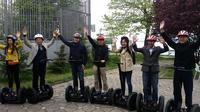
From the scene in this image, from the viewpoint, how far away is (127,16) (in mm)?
43219

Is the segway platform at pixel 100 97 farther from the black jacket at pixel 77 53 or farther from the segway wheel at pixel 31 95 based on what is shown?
the segway wheel at pixel 31 95

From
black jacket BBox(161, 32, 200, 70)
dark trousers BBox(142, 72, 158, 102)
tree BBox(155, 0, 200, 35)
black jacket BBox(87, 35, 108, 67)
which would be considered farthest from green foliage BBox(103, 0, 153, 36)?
black jacket BBox(161, 32, 200, 70)

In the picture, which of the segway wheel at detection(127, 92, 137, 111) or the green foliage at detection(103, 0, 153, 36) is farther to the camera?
the green foliage at detection(103, 0, 153, 36)

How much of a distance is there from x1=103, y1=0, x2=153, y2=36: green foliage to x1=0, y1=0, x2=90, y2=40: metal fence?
1778cm

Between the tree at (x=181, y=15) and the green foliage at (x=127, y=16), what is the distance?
747 inches

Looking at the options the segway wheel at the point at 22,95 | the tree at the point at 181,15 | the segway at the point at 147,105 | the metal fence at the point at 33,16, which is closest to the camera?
the segway at the point at 147,105

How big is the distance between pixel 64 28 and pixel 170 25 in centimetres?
611

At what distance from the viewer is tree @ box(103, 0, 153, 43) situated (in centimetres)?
4253

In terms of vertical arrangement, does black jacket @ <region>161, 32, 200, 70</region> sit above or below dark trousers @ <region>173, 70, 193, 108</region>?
above

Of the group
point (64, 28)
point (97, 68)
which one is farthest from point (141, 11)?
point (97, 68)

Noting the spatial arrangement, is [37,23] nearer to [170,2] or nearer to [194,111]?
[170,2]

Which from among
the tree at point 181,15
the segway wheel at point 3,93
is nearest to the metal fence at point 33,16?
the tree at point 181,15

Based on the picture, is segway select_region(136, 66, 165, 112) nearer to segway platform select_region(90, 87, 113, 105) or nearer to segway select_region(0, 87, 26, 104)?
segway platform select_region(90, 87, 113, 105)

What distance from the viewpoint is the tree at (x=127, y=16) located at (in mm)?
42531
